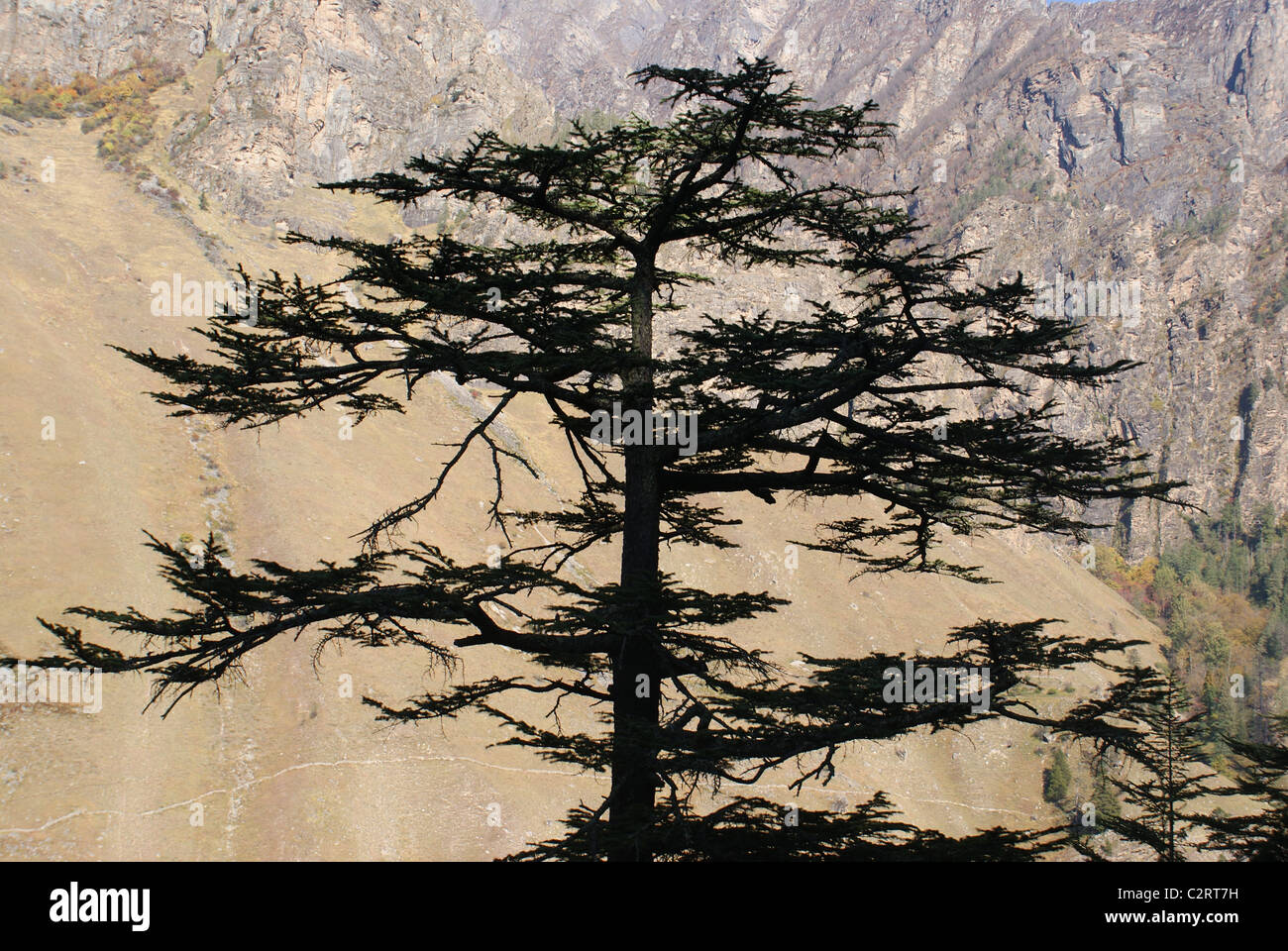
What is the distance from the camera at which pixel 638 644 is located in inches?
304

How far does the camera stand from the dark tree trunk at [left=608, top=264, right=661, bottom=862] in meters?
6.72

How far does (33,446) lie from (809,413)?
37386mm

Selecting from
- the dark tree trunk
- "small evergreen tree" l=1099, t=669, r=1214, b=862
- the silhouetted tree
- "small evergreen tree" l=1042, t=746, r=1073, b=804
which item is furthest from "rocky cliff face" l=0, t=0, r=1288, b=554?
the dark tree trunk

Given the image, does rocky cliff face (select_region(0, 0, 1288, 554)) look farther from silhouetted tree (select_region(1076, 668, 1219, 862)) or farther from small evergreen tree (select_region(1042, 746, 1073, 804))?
silhouetted tree (select_region(1076, 668, 1219, 862))

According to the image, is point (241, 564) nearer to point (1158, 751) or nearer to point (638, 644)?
point (638, 644)

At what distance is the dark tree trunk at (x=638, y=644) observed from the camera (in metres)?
6.72

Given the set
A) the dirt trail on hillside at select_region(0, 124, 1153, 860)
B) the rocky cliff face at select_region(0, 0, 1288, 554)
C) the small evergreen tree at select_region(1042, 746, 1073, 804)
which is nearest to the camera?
the dirt trail on hillside at select_region(0, 124, 1153, 860)

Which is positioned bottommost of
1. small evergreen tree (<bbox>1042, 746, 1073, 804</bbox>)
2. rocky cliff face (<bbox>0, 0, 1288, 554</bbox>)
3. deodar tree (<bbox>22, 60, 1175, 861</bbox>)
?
small evergreen tree (<bbox>1042, 746, 1073, 804</bbox>)

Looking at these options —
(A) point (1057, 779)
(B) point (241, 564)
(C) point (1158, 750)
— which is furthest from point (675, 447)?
(A) point (1057, 779)

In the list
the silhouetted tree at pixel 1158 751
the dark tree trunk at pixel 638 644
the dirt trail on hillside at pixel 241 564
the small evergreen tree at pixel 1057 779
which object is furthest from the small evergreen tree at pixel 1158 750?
the small evergreen tree at pixel 1057 779

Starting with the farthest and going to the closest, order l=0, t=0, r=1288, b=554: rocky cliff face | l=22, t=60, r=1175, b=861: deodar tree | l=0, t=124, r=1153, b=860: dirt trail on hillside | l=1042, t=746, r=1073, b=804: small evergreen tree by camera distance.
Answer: l=0, t=0, r=1288, b=554: rocky cliff face → l=1042, t=746, r=1073, b=804: small evergreen tree → l=0, t=124, r=1153, b=860: dirt trail on hillside → l=22, t=60, r=1175, b=861: deodar tree

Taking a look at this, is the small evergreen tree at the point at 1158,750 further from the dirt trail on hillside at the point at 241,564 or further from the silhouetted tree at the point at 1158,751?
the dirt trail on hillside at the point at 241,564

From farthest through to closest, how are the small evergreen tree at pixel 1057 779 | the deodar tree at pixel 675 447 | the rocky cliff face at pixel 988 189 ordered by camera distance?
the rocky cliff face at pixel 988 189
the small evergreen tree at pixel 1057 779
the deodar tree at pixel 675 447
